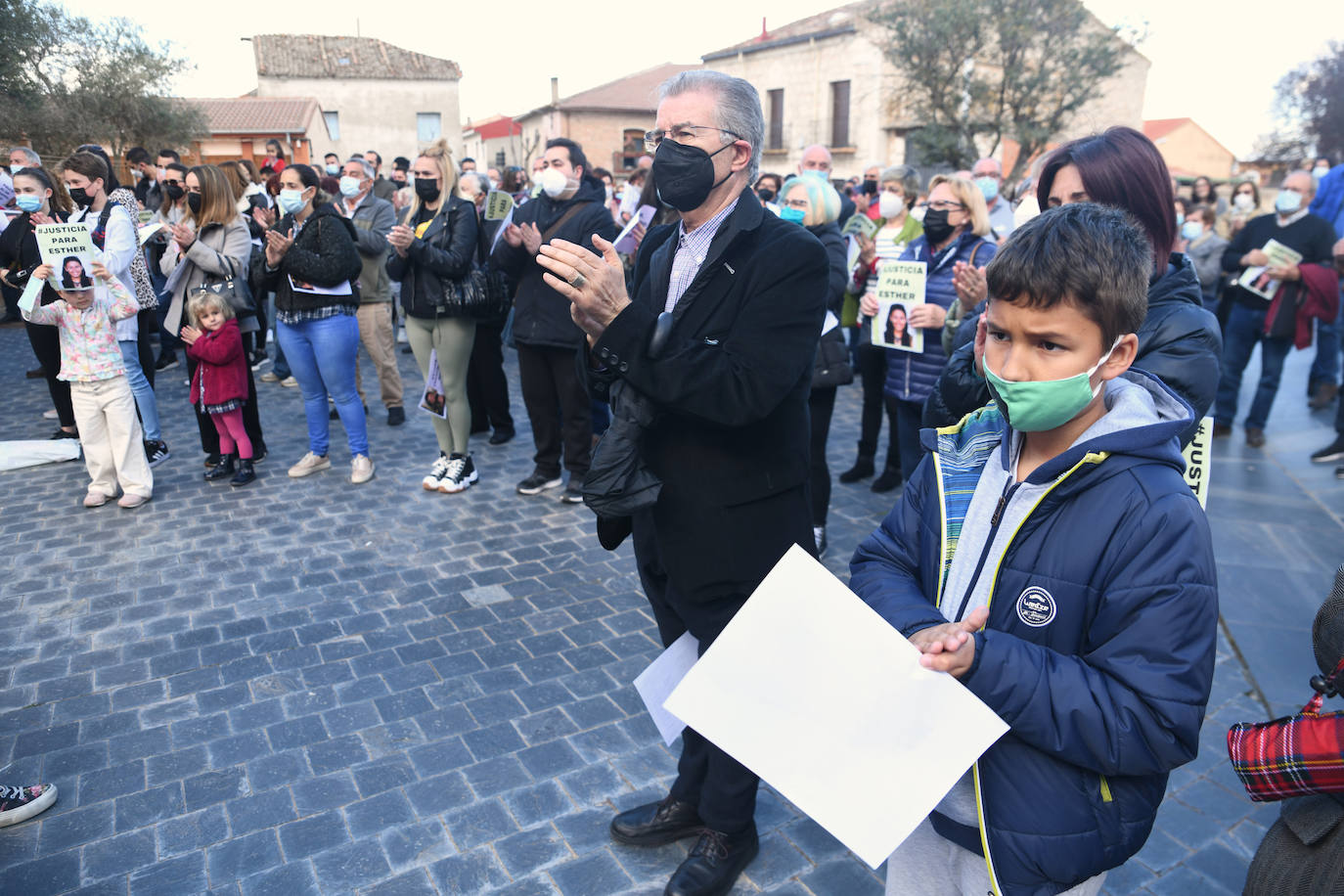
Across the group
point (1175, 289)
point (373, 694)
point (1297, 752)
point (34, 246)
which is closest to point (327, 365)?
point (34, 246)

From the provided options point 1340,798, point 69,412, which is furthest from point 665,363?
point 69,412

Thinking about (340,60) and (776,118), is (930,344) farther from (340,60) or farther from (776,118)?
(340,60)

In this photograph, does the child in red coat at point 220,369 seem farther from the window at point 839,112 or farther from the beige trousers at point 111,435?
the window at point 839,112

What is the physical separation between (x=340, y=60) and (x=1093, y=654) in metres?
51.4

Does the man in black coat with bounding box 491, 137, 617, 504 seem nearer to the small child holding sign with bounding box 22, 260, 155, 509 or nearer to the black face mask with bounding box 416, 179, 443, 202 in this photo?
the black face mask with bounding box 416, 179, 443, 202

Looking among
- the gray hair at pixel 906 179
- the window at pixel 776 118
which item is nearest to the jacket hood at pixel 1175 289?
the gray hair at pixel 906 179

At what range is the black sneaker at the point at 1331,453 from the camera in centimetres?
686

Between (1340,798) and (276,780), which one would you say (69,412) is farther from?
(1340,798)

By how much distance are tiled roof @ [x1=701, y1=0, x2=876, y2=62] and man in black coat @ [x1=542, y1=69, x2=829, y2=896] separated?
32.1 metres

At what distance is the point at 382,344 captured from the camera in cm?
764

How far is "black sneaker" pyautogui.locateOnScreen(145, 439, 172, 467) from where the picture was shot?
630cm

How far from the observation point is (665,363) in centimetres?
207

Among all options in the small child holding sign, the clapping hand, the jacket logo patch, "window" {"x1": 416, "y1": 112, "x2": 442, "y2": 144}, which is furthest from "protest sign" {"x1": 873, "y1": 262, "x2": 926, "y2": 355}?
"window" {"x1": 416, "y1": 112, "x2": 442, "y2": 144}

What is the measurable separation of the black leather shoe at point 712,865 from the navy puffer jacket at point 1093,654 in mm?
1248
